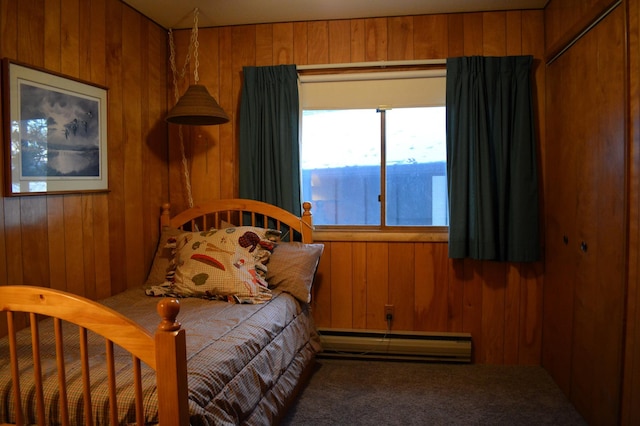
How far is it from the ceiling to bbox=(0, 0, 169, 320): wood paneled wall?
0.67ft

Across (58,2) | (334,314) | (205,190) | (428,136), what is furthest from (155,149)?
(428,136)

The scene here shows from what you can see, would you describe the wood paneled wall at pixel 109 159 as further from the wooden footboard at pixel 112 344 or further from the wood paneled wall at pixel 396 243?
the wooden footboard at pixel 112 344

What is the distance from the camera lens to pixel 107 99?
2.53 m

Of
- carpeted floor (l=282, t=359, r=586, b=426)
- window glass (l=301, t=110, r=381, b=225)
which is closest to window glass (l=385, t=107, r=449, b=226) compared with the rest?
window glass (l=301, t=110, r=381, b=225)

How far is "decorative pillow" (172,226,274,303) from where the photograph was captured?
7.87 ft

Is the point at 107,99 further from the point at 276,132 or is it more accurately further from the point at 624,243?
the point at 624,243

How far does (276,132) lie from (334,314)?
130cm

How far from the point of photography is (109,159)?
102 inches

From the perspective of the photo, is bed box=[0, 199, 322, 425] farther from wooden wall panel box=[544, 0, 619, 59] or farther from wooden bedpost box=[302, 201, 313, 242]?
wooden wall panel box=[544, 0, 619, 59]

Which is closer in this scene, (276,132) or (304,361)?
(304,361)

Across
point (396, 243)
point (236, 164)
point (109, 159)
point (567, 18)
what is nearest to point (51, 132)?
point (109, 159)

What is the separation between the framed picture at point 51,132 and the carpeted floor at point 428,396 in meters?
1.65

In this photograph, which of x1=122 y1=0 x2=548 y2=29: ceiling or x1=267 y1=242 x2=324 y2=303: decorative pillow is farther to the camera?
x1=122 y1=0 x2=548 y2=29: ceiling

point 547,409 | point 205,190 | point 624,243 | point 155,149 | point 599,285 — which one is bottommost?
point 547,409
